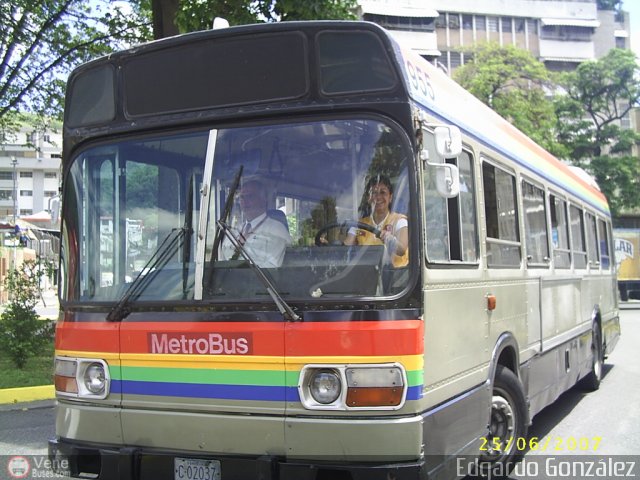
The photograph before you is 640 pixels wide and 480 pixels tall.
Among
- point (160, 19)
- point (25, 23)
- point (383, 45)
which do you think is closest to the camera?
point (383, 45)

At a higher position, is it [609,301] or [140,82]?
[140,82]

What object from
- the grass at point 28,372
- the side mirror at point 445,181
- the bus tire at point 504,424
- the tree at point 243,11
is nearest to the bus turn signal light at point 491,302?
the bus tire at point 504,424

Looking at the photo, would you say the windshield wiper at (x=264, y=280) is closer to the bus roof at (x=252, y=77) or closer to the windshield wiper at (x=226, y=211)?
the windshield wiper at (x=226, y=211)

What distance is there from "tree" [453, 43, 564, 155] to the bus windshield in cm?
2711

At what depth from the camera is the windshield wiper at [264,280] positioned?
10.9 ft

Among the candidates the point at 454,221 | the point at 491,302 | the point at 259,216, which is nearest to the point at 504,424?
the point at 491,302

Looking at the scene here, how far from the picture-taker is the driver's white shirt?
3.53 meters

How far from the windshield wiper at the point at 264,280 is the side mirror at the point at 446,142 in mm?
1162

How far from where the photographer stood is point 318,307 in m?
3.31

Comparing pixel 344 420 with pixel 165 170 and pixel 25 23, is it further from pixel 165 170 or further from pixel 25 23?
pixel 25 23

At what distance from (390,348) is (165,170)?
175cm

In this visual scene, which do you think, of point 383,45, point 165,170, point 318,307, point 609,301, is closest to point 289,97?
point 383,45

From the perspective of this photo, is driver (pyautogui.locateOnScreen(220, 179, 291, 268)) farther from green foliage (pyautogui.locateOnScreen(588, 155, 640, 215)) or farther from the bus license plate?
green foliage (pyautogui.locateOnScreen(588, 155, 640, 215))

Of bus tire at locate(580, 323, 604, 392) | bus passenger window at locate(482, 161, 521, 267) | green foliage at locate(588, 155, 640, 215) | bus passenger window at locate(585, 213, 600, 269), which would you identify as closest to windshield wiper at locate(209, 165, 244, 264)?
bus passenger window at locate(482, 161, 521, 267)
